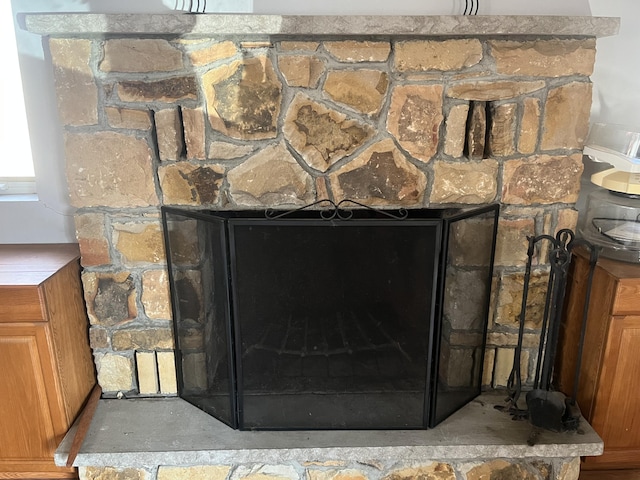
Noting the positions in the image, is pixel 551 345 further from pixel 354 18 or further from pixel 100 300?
pixel 100 300

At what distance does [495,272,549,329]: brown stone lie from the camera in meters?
1.86

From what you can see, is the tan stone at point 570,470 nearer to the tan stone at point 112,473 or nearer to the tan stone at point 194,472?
the tan stone at point 194,472

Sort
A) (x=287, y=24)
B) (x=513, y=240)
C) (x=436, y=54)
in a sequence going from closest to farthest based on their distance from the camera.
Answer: (x=287, y=24) < (x=436, y=54) < (x=513, y=240)

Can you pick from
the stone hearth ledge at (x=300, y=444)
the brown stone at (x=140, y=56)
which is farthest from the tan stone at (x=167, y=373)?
the brown stone at (x=140, y=56)

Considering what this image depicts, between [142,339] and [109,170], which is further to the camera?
[142,339]

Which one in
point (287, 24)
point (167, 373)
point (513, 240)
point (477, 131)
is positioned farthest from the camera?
point (167, 373)

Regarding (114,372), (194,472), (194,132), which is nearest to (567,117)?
(194,132)

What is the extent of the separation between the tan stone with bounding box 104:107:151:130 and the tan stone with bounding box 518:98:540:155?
122 cm

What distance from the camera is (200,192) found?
68.3 inches

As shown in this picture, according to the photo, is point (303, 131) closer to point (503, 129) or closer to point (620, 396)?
point (503, 129)

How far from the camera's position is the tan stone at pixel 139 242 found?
5.79 ft

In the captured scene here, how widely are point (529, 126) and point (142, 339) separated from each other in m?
1.54

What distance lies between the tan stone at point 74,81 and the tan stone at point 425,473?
5.04 feet

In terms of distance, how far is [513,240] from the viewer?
71.7 inches
